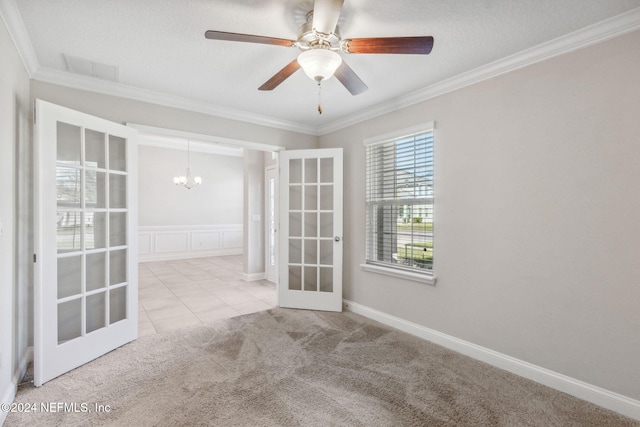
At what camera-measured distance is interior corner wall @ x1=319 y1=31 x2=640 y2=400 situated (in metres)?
1.91

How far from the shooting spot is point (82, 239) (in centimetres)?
250

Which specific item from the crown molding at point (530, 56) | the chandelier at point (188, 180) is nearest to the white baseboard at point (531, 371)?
the crown molding at point (530, 56)

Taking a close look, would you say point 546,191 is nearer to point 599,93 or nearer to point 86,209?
point 599,93

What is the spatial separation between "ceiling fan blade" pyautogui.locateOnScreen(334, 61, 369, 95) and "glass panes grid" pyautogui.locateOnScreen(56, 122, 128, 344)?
2.15m

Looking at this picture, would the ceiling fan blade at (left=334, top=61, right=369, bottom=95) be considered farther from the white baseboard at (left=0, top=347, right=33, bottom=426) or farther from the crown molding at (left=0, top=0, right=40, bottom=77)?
the white baseboard at (left=0, top=347, right=33, bottom=426)

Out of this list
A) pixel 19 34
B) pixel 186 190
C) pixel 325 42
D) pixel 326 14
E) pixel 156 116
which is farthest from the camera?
pixel 186 190

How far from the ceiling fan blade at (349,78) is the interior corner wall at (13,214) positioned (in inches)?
82.4

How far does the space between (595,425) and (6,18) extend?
14.3 feet

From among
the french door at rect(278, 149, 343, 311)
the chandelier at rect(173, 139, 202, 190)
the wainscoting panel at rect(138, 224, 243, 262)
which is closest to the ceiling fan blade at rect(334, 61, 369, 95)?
the french door at rect(278, 149, 343, 311)

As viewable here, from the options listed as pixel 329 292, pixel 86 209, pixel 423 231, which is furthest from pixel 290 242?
pixel 86 209

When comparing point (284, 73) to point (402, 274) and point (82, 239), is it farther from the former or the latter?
point (402, 274)

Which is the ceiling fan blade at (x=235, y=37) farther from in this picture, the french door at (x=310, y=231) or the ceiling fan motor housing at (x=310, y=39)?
the french door at (x=310, y=231)

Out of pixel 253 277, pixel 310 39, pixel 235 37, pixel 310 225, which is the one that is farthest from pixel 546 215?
pixel 253 277

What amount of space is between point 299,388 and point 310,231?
2162mm
